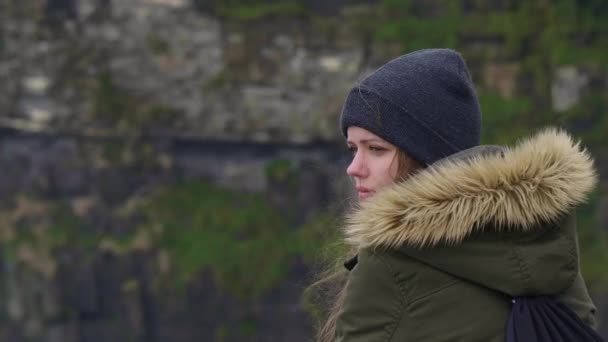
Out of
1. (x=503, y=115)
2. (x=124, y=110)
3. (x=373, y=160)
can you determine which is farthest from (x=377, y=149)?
(x=124, y=110)

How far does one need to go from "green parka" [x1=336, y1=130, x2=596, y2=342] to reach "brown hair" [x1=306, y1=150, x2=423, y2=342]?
0.69ft

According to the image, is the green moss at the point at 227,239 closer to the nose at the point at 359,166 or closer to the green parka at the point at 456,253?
the nose at the point at 359,166

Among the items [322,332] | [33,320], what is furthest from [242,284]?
[322,332]

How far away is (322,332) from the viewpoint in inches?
79.0

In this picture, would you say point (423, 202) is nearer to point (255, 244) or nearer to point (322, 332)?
point (322, 332)

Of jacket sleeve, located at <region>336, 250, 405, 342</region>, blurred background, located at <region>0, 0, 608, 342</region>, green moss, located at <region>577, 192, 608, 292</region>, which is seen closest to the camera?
jacket sleeve, located at <region>336, 250, 405, 342</region>

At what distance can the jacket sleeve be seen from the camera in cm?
145

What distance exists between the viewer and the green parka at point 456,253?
57.4 inches

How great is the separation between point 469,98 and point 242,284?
9862 mm

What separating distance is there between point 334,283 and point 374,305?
627 millimetres

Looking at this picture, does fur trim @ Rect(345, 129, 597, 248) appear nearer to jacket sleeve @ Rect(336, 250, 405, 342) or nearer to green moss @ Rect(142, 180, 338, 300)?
jacket sleeve @ Rect(336, 250, 405, 342)

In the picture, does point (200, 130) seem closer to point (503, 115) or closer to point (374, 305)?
point (503, 115)

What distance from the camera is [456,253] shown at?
1.48 metres

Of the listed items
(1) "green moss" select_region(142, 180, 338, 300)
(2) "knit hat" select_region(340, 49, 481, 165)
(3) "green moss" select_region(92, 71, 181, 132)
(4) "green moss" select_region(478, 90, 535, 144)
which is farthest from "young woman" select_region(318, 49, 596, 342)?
(3) "green moss" select_region(92, 71, 181, 132)
